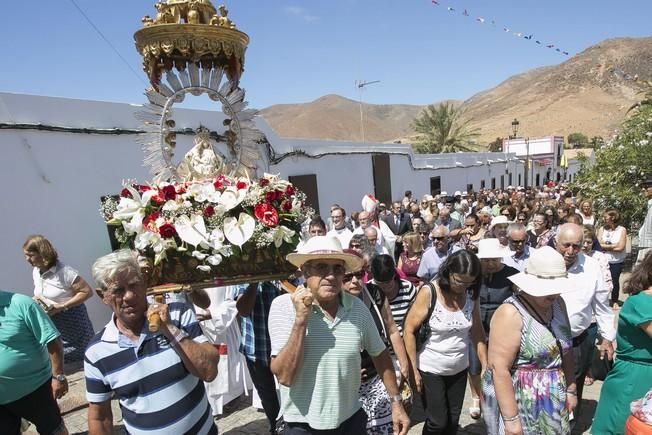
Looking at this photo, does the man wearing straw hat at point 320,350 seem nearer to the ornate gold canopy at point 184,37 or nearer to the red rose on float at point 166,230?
the red rose on float at point 166,230

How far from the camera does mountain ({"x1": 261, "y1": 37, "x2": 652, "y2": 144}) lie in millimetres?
78125

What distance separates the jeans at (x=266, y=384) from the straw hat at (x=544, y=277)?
1.96 metres

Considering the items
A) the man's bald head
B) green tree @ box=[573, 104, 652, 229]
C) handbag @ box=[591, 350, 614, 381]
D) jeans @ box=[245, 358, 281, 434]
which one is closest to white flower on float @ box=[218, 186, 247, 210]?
jeans @ box=[245, 358, 281, 434]

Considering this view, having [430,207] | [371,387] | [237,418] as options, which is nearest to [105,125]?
[237,418]

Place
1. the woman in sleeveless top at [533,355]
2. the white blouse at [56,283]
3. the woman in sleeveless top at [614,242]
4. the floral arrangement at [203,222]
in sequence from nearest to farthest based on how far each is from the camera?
the woman in sleeveless top at [533,355], the floral arrangement at [203,222], the white blouse at [56,283], the woman in sleeveless top at [614,242]

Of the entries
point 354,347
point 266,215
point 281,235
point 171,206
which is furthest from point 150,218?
point 354,347

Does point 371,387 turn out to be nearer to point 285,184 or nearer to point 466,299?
point 466,299

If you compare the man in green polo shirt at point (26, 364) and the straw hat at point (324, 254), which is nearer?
the straw hat at point (324, 254)

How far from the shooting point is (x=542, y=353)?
Result: 2711 millimetres

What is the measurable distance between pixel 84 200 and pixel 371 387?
17.6ft

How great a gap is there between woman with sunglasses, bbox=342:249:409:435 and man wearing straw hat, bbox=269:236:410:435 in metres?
0.44

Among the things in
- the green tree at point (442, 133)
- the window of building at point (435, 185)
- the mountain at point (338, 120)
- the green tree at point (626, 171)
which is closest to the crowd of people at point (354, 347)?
the green tree at point (626, 171)

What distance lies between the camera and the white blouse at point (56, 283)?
473 centimetres

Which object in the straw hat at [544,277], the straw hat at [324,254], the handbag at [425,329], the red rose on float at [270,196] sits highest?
the red rose on float at [270,196]
